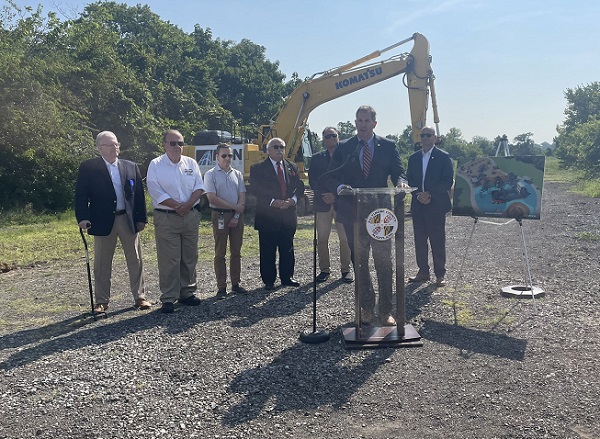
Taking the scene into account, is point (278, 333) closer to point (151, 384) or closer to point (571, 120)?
→ point (151, 384)

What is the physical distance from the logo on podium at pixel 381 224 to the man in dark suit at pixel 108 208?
296 centimetres

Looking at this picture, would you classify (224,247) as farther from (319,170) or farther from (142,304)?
(319,170)

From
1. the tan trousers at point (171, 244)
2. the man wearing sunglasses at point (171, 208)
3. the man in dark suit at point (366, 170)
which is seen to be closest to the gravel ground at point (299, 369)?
the tan trousers at point (171, 244)

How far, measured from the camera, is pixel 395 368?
15.6ft

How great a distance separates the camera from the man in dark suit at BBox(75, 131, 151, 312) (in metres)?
6.39

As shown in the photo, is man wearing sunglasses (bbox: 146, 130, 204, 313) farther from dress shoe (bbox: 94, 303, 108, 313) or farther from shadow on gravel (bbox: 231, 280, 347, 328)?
shadow on gravel (bbox: 231, 280, 347, 328)

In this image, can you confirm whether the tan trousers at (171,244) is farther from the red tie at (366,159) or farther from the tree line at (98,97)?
the tree line at (98,97)

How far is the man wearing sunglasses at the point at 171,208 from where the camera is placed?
6.60 metres

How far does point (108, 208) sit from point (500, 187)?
15.4 ft

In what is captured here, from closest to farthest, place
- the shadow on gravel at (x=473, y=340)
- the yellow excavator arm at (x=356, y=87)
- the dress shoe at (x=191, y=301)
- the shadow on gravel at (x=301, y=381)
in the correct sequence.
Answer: the shadow on gravel at (x=301, y=381)
the shadow on gravel at (x=473, y=340)
the dress shoe at (x=191, y=301)
the yellow excavator arm at (x=356, y=87)

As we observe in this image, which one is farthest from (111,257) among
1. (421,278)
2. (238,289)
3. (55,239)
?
(55,239)

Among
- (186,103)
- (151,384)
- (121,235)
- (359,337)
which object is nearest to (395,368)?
(359,337)

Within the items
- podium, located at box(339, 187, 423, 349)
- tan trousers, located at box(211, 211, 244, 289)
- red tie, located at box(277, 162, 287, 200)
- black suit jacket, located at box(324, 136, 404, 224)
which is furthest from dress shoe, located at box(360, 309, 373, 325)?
red tie, located at box(277, 162, 287, 200)

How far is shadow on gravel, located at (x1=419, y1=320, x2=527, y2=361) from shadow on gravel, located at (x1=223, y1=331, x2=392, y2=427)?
674mm
